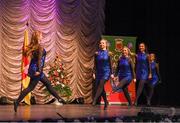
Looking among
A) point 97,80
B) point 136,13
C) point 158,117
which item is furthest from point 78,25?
point 158,117

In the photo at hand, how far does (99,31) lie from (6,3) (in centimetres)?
363

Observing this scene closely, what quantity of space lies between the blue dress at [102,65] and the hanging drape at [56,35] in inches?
152

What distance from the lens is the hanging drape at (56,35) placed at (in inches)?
637

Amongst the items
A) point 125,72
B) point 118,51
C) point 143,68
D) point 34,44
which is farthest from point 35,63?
point 118,51

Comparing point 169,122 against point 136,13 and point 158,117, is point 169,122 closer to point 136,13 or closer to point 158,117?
point 158,117

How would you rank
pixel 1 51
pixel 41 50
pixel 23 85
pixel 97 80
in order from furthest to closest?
pixel 1 51
pixel 23 85
pixel 97 80
pixel 41 50

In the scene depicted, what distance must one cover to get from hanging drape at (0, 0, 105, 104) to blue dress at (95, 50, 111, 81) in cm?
387

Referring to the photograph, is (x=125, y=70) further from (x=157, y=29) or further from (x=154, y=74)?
(x=157, y=29)

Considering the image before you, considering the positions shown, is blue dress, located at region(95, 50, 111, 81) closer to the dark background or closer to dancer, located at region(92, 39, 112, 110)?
dancer, located at region(92, 39, 112, 110)

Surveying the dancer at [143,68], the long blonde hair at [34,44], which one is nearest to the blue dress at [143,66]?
the dancer at [143,68]

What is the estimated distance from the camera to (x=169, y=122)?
9320 mm

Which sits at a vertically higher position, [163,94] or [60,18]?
[60,18]

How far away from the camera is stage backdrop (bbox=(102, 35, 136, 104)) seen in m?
16.8

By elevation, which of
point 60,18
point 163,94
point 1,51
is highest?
point 60,18
